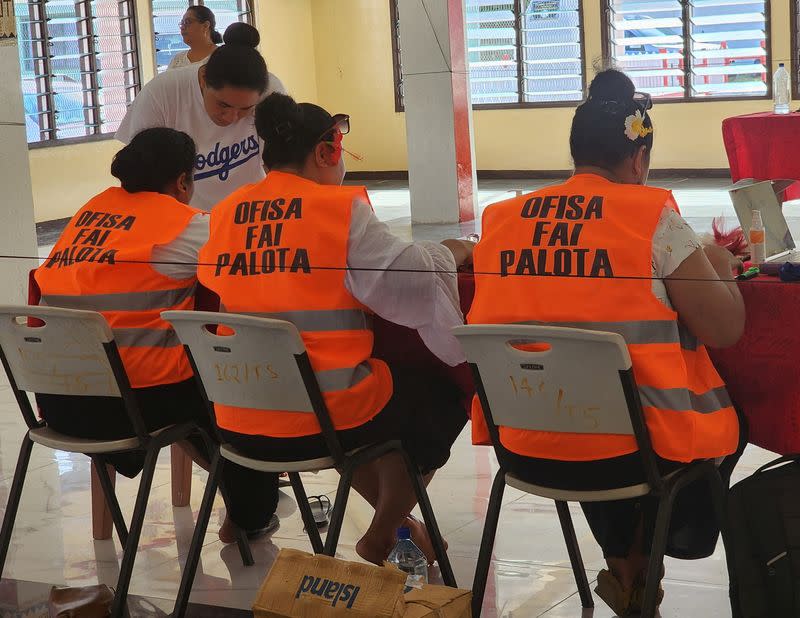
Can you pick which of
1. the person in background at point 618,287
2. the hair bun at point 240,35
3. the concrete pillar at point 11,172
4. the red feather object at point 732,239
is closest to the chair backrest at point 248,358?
the person in background at point 618,287

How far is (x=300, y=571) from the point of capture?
2.25 m

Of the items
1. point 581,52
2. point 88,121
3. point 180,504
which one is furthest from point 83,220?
point 581,52

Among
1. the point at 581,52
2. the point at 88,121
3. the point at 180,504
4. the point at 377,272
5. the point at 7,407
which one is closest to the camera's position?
the point at 377,272

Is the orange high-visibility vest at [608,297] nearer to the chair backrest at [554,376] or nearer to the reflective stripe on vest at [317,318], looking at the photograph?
the chair backrest at [554,376]

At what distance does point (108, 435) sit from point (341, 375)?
0.61 m

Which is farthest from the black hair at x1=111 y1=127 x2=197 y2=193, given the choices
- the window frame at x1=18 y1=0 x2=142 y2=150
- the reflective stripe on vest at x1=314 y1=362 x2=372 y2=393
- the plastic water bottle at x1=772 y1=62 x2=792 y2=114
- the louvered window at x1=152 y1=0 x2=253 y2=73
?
the louvered window at x1=152 y1=0 x2=253 y2=73

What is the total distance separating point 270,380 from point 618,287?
72 cm

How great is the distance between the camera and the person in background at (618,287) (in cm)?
207

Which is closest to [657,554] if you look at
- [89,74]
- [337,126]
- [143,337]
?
[337,126]

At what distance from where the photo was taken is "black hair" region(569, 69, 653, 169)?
219 centimetres

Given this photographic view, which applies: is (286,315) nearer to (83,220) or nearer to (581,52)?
(83,220)

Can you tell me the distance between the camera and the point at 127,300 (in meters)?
2.68

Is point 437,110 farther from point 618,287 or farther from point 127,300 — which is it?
point 618,287

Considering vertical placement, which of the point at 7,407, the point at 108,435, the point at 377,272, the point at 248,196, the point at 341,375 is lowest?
the point at 7,407
